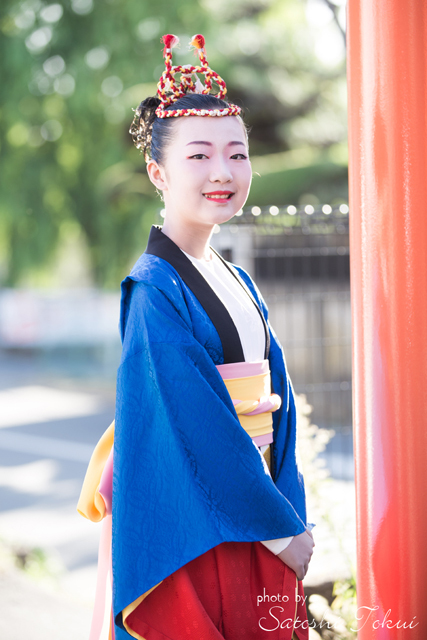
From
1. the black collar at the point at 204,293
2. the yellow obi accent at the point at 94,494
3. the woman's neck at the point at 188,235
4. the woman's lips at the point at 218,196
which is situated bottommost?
the yellow obi accent at the point at 94,494

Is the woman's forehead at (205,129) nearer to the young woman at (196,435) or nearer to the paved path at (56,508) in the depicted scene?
the young woman at (196,435)

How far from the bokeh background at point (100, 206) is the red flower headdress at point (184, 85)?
208 centimetres

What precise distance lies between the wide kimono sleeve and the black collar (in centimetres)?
12

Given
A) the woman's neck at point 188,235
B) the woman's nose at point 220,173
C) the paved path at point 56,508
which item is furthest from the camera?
the paved path at point 56,508

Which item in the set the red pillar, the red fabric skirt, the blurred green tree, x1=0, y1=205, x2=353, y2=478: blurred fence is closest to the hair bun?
the red pillar

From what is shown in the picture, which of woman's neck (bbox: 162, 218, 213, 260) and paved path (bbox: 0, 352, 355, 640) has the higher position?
woman's neck (bbox: 162, 218, 213, 260)

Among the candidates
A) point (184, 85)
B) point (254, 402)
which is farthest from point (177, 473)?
point (184, 85)

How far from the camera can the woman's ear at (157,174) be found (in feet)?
5.12

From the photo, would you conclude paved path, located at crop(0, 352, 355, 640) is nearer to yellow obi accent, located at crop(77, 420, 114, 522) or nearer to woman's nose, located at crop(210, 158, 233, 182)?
yellow obi accent, located at crop(77, 420, 114, 522)

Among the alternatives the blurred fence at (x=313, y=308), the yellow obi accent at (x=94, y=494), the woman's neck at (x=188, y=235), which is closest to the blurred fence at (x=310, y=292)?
the blurred fence at (x=313, y=308)

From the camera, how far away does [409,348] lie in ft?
4.63

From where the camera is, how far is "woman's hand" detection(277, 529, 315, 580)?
55.0 inches

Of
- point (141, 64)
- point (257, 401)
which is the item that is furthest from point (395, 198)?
point (141, 64)

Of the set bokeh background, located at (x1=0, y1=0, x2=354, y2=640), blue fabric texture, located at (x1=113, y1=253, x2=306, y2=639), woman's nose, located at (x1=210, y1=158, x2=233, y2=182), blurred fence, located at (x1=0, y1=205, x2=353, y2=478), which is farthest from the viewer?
bokeh background, located at (x1=0, y1=0, x2=354, y2=640)
